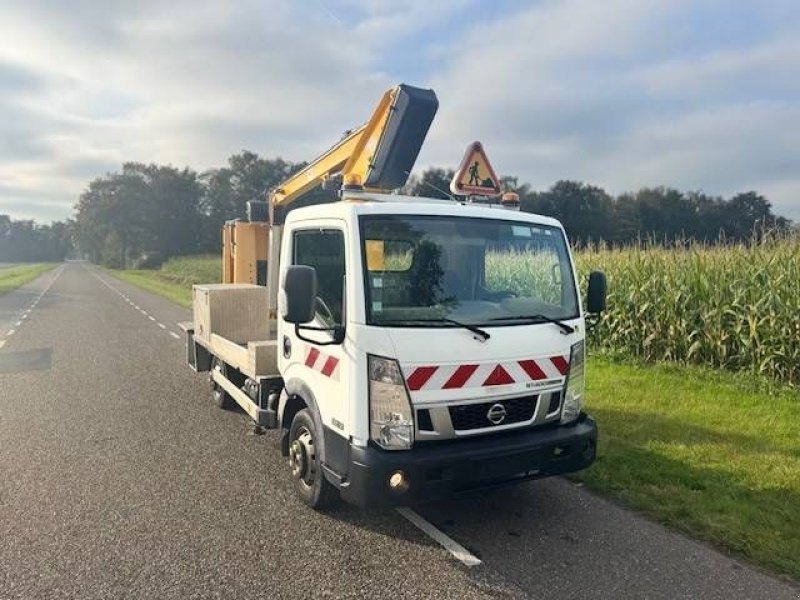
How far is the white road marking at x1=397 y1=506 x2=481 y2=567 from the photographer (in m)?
3.83

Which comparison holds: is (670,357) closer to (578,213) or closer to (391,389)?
(391,389)

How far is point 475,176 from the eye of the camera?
248 inches

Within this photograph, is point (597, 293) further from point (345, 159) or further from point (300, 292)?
point (345, 159)

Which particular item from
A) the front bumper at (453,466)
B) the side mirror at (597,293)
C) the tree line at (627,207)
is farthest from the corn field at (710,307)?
the tree line at (627,207)

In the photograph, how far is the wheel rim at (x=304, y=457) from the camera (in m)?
4.53


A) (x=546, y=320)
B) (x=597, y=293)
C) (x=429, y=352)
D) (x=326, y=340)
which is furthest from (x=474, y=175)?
(x=429, y=352)

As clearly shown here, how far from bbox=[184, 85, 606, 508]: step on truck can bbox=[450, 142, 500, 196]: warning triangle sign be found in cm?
80

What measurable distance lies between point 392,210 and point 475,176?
2.33m

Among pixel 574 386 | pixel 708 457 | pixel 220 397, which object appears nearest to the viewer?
pixel 574 386

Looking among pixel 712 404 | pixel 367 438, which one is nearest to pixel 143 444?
pixel 367 438

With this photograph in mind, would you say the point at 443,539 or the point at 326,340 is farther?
the point at 326,340

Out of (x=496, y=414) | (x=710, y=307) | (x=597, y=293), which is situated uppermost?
(x=597, y=293)

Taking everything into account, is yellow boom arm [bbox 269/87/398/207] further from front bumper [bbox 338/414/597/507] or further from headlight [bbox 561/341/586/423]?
front bumper [bbox 338/414/597/507]

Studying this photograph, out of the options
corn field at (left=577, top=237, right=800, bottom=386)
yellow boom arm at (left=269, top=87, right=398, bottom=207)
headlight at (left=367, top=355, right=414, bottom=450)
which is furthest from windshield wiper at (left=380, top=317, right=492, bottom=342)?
corn field at (left=577, top=237, right=800, bottom=386)
